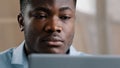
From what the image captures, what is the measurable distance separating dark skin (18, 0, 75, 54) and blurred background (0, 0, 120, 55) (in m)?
0.94

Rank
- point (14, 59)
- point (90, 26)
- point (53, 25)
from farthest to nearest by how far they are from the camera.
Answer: point (90, 26) → point (14, 59) → point (53, 25)

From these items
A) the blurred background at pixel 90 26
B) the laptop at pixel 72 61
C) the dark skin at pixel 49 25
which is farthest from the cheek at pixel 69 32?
the blurred background at pixel 90 26

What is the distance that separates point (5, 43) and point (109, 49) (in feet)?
2.17

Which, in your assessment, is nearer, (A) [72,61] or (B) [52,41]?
(A) [72,61]

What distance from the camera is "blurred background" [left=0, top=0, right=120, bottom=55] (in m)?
1.70

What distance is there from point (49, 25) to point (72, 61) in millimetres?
279

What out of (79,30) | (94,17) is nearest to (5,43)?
(79,30)

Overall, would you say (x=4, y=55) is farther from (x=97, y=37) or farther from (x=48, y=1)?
(x=97, y=37)

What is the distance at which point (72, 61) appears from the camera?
1.22 feet

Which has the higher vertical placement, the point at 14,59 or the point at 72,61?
the point at 72,61

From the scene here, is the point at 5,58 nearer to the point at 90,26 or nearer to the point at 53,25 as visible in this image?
the point at 53,25

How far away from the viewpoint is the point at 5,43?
1708 mm

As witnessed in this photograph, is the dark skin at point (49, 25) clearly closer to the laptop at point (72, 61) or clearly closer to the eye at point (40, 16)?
→ the eye at point (40, 16)

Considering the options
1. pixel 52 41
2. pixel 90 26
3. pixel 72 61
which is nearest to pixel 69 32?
pixel 52 41
